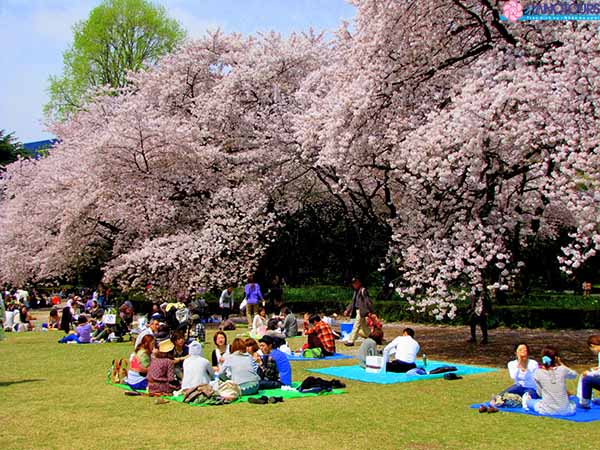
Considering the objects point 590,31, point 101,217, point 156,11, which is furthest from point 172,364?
point 156,11

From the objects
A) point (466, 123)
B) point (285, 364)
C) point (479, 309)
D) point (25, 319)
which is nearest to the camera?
point (285, 364)

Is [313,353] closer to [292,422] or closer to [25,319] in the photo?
[292,422]

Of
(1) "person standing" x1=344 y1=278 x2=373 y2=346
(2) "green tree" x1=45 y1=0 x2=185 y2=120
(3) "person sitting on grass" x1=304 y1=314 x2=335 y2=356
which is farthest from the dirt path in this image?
(2) "green tree" x1=45 y1=0 x2=185 y2=120

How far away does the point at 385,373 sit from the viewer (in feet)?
42.0

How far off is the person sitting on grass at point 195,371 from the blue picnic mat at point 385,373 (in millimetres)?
2767

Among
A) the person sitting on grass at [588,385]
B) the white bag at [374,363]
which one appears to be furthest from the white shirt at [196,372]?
the person sitting on grass at [588,385]

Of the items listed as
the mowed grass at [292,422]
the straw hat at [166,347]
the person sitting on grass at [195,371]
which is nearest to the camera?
the mowed grass at [292,422]

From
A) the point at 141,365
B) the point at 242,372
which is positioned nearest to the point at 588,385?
the point at 242,372

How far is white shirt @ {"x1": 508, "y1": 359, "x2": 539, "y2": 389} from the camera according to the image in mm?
9844

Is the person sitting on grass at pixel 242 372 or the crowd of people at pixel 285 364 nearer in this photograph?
the crowd of people at pixel 285 364

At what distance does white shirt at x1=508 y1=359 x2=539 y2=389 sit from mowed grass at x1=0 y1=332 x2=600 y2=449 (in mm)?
594

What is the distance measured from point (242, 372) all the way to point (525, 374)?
402 cm

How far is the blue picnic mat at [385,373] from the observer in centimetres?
1217

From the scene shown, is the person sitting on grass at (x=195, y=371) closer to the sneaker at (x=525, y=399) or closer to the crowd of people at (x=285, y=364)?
the crowd of people at (x=285, y=364)
